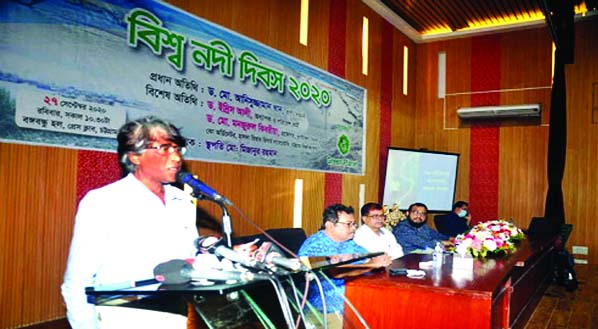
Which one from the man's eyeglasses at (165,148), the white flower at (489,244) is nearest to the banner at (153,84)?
the man's eyeglasses at (165,148)

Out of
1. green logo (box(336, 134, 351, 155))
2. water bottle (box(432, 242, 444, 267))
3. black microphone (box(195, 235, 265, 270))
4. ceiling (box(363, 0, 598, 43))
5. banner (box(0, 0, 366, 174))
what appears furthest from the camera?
ceiling (box(363, 0, 598, 43))

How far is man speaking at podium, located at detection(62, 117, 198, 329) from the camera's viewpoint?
4.88ft

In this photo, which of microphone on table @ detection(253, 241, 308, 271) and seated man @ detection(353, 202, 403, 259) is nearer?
microphone on table @ detection(253, 241, 308, 271)

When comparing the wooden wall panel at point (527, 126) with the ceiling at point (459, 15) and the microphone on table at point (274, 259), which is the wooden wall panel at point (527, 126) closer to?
the ceiling at point (459, 15)

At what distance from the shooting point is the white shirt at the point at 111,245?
149cm

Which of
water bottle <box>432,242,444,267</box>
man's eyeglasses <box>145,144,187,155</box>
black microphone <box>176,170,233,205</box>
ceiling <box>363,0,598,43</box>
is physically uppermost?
ceiling <box>363,0,598,43</box>

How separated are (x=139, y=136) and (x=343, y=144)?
15.2 ft

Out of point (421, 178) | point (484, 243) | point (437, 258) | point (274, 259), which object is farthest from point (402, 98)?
point (274, 259)

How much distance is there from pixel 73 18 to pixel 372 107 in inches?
183

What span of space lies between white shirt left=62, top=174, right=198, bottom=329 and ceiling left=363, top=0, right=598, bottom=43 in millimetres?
6060

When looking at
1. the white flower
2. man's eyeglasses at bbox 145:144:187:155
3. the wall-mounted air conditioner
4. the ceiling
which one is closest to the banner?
man's eyeglasses at bbox 145:144:187:155

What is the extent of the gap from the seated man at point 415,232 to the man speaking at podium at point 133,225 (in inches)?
136

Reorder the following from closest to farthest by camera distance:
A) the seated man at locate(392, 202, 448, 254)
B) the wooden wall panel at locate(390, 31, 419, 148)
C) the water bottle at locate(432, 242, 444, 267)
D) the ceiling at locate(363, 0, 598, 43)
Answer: the water bottle at locate(432, 242, 444, 267)
the seated man at locate(392, 202, 448, 254)
the ceiling at locate(363, 0, 598, 43)
the wooden wall panel at locate(390, 31, 419, 148)

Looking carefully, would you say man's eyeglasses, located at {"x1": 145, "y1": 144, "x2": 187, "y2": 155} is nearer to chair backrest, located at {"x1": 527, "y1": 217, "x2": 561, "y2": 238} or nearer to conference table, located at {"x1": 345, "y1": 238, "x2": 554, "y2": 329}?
conference table, located at {"x1": 345, "y1": 238, "x2": 554, "y2": 329}
